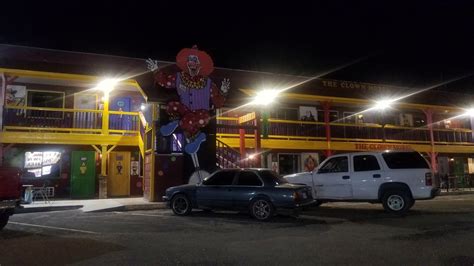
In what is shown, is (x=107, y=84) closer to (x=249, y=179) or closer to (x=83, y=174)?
(x=83, y=174)

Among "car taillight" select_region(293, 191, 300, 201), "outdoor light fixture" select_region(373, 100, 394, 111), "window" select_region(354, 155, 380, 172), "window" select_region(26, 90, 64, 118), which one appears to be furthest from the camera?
"outdoor light fixture" select_region(373, 100, 394, 111)

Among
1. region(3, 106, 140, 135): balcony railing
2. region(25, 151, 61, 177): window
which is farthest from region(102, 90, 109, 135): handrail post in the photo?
region(25, 151, 61, 177): window

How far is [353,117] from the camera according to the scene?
83.1 ft

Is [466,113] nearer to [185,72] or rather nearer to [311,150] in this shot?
[311,150]

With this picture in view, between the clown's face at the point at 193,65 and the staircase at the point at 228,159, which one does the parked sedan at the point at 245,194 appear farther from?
the clown's face at the point at 193,65

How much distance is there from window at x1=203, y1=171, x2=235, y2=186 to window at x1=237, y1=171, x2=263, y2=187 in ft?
0.97

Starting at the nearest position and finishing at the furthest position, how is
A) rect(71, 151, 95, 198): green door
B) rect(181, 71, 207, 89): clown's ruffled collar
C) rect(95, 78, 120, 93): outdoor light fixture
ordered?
1. rect(181, 71, 207, 89): clown's ruffled collar
2. rect(95, 78, 120, 93): outdoor light fixture
3. rect(71, 151, 95, 198): green door

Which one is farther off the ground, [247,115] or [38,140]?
[247,115]

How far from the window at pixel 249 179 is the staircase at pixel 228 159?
6.09 metres

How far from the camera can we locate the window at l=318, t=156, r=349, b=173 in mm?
12688

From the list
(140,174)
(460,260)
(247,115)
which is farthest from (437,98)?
(460,260)

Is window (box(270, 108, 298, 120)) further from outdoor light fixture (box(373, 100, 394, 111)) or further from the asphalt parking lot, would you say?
the asphalt parking lot

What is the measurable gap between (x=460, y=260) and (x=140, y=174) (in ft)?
53.2

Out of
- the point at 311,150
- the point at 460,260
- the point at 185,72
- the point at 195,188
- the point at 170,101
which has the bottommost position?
the point at 460,260
